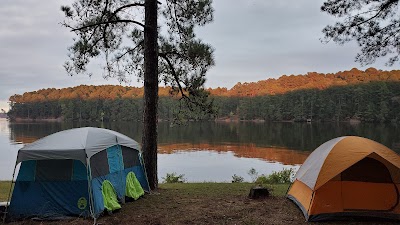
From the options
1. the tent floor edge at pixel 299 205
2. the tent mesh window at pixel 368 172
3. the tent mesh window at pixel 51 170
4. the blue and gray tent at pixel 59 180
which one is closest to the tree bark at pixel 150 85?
the blue and gray tent at pixel 59 180

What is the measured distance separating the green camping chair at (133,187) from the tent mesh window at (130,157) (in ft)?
0.84

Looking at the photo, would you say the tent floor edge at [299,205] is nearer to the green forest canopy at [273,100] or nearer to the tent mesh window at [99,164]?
the tent mesh window at [99,164]

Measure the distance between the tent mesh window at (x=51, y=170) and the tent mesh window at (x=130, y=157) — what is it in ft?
5.21

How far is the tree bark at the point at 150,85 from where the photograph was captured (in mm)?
9406

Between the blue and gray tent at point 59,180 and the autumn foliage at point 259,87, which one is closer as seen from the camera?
the blue and gray tent at point 59,180

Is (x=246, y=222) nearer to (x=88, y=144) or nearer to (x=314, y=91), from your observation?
(x=88, y=144)

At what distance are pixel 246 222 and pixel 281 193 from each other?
3379 mm

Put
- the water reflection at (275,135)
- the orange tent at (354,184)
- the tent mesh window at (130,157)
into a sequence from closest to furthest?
the orange tent at (354,184), the tent mesh window at (130,157), the water reflection at (275,135)

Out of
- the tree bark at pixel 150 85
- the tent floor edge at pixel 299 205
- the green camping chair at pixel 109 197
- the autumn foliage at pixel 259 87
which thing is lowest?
the tent floor edge at pixel 299 205

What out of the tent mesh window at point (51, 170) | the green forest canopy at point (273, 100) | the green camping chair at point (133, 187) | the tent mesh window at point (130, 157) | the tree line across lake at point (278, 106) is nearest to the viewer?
the tent mesh window at point (51, 170)

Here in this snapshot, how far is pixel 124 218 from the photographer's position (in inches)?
271

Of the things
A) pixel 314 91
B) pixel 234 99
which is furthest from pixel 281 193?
pixel 234 99

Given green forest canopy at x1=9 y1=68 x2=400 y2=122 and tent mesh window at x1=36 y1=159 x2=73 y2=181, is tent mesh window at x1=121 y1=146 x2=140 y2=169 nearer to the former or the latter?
tent mesh window at x1=36 y1=159 x2=73 y2=181

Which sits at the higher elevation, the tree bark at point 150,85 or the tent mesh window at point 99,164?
the tree bark at point 150,85
